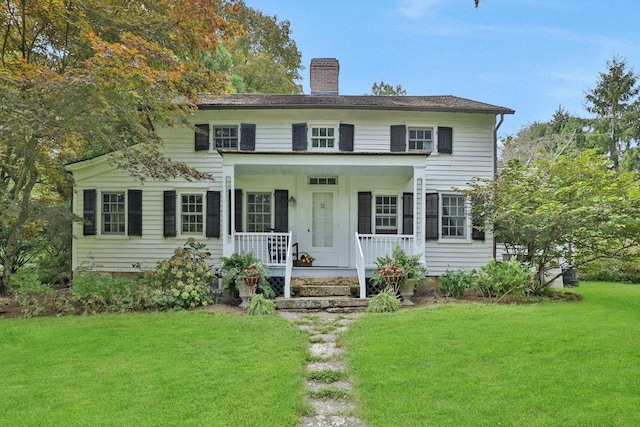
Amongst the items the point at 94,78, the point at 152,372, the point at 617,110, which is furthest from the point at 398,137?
the point at 617,110

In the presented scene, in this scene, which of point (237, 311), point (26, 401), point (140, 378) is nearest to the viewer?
point (26, 401)

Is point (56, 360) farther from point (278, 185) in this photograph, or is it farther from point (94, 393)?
point (278, 185)

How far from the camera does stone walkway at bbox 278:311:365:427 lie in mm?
3406

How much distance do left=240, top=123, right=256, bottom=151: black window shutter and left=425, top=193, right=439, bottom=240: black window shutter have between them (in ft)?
16.9

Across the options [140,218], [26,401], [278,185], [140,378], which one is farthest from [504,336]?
[140,218]

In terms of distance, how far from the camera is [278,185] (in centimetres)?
1079

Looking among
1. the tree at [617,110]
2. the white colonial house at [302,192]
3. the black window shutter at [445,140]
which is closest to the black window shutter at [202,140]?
the white colonial house at [302,192]

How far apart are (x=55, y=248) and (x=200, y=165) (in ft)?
17.4

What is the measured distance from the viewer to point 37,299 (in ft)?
25.9

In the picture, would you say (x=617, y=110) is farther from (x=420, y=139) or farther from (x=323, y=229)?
(x=323, y=229)

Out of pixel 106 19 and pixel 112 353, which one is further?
pixel 106 19

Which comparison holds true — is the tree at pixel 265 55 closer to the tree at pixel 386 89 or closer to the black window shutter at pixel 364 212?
the black window shutter at pixel 364 212

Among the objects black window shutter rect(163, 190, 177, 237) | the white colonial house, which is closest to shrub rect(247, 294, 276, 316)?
the white colonial house

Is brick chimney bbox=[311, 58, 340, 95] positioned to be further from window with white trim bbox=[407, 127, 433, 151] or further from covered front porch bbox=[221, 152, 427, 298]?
covered front porch bbox=[221, 152, 427, 298]
